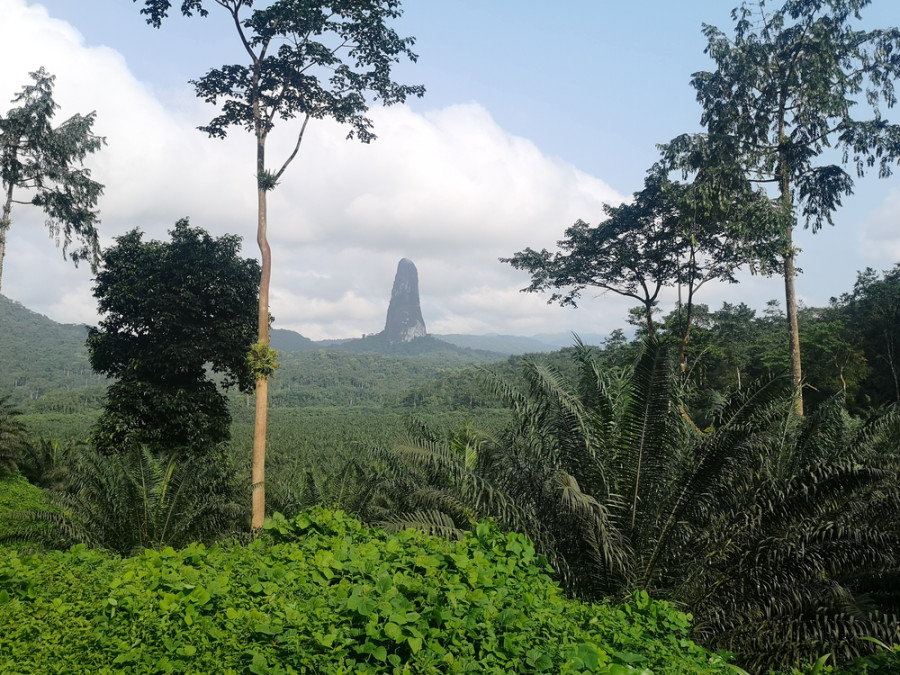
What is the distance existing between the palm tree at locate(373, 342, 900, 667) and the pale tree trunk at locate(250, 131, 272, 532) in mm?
4352

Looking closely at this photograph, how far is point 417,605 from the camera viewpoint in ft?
10.1

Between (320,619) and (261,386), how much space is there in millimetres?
7133

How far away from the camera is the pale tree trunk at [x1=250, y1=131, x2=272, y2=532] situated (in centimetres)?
928

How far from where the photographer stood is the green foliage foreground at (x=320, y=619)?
2691 mm

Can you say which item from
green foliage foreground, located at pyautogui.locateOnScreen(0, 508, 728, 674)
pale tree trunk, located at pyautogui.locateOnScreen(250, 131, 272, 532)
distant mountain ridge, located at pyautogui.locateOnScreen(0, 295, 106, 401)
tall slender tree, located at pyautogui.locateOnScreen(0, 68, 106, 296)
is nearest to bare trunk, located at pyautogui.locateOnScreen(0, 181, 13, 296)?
tall slender tree, located at pyautogui.locateOnScreen(0, 68, 106, 296)

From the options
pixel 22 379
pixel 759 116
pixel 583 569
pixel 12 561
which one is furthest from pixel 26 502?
pixel 22 379

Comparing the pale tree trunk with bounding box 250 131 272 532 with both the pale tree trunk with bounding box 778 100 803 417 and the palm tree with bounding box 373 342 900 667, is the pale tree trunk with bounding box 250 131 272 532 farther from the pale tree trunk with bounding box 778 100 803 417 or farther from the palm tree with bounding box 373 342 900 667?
the pale tree trunk with bounding box 778 100 803 417

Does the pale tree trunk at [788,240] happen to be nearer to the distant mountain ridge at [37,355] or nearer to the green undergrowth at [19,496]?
the green undergrowth at [19,496]

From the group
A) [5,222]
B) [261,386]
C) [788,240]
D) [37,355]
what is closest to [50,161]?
[5,222]

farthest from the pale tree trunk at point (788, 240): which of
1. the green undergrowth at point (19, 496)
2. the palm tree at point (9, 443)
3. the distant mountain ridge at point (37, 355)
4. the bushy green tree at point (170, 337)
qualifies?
the distant mountain ridge at point (37, 355)

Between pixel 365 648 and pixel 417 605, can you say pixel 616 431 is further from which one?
pixel 365 648

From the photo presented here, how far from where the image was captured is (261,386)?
31.1ft

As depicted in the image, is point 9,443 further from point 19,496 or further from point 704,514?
point 704,514

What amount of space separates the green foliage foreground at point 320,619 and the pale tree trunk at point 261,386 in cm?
534
